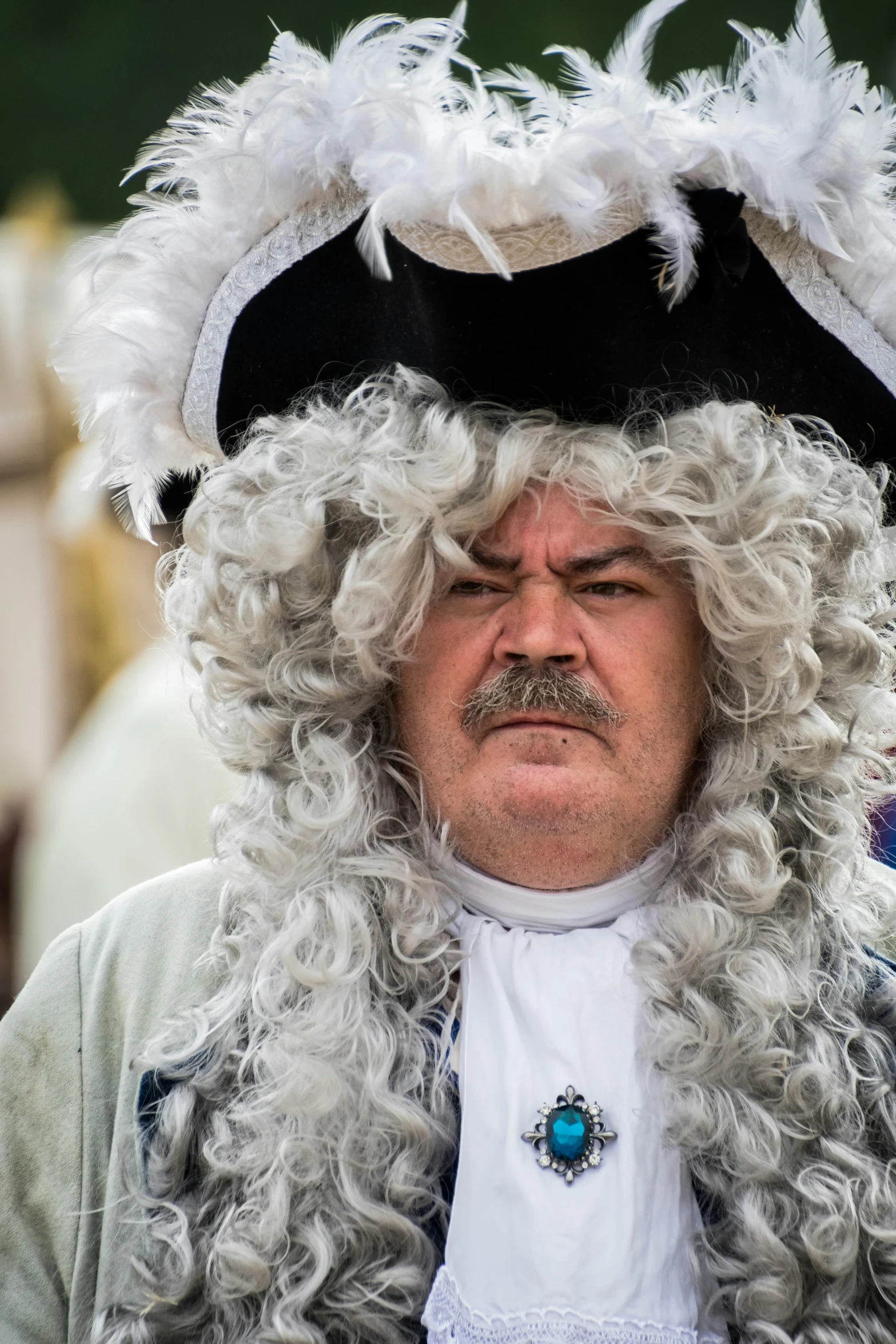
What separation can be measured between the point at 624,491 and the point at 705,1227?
96 centimetres

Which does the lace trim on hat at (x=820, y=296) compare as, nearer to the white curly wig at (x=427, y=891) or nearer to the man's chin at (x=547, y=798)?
the white curly wig at (x=427, y=891)

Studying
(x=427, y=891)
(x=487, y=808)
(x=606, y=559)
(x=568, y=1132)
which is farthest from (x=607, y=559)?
(x=568, y=1132)

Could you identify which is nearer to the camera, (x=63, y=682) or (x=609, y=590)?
(x=609, y=590)

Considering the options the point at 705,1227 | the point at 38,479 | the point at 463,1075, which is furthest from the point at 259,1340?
the point at 38,479

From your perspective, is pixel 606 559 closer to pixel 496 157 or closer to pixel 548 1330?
pixel 496 157

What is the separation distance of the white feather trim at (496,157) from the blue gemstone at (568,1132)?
41.3 inches

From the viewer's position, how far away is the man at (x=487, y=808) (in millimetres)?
1646

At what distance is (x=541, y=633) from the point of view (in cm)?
179

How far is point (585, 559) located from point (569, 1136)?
2.49ft

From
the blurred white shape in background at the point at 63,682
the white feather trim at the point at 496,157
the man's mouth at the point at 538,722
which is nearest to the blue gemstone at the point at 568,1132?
the man's mouth at the point at 538,722

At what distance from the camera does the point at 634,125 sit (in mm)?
1592

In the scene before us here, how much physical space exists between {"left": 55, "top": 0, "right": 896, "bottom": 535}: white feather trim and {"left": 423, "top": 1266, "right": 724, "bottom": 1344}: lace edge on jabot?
4.15ft

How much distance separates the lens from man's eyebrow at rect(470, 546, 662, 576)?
182 centimetres

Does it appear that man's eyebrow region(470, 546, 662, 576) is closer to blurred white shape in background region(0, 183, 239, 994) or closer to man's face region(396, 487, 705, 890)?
man's face region(396, 487, 705, 890)
